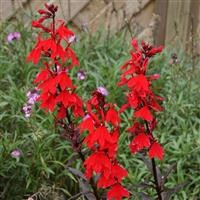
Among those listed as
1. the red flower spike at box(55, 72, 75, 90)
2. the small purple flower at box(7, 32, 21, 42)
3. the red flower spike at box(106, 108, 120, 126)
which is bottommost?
the red flower spike at box(106, 108, 120, 126)

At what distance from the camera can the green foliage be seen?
3301 millimetres

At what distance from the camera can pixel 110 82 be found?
3.89m

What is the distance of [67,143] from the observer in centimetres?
344

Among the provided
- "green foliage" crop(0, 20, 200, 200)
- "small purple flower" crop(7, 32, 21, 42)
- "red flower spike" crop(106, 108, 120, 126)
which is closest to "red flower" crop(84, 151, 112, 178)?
"red flower spike" crop(106, 108, 120, 126)

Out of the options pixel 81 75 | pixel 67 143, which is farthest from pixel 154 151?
pixel 81 75

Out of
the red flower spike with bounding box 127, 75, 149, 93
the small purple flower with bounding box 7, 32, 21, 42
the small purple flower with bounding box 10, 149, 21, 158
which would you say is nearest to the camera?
the red flower spike with bounding box 127, 75, 149, 93

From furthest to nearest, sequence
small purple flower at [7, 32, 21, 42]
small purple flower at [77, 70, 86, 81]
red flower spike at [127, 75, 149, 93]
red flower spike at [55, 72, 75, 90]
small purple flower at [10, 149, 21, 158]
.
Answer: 1. small purple flower at [7, 32, 21, 42]
2. small purple flower at [77, 70, 86, 81]
3. small purple flower at [10, 149, 21, 158]
4. red flower spike at [55, 72, 75, 90]
5. red flower spike at [127, 75, 149, 93]

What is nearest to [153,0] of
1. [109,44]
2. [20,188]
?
[109,44]

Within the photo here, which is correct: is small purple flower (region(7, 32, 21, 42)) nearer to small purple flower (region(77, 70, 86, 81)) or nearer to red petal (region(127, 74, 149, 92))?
small purple flower (region(77, 70, 86, 81))

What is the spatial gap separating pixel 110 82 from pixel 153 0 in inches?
53.4

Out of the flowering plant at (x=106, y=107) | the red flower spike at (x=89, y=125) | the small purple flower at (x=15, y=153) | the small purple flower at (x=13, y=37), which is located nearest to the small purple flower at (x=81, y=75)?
the small purple flower at (x=13, y=37)

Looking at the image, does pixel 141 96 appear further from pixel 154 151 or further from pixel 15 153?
pixel 15 153

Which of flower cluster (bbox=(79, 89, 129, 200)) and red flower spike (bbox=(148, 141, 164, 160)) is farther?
red flower spike (bbox=(148, 141, 164, 160))

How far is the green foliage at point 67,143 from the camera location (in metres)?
3.30
